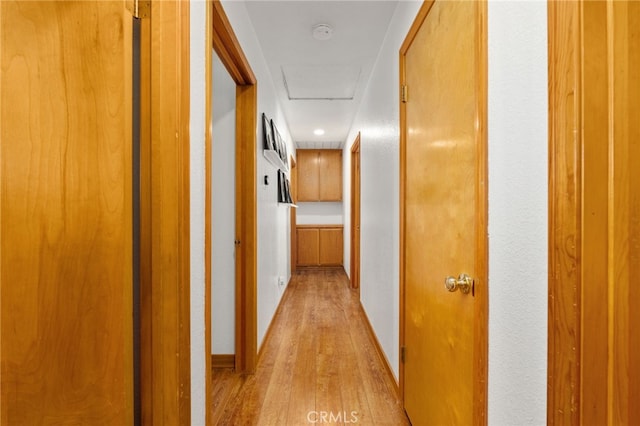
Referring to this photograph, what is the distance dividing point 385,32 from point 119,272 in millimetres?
2215

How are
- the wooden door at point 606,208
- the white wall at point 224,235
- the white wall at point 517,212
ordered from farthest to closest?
the white wall at point 224,235 → the white wall at point 517,212 → the wooden door at point 606,208

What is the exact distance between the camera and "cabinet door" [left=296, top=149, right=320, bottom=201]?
244 inches

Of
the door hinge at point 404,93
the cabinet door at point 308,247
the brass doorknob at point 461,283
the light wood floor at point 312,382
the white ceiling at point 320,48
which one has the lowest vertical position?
the light wood floor at point 312,382

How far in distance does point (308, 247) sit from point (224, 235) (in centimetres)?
380

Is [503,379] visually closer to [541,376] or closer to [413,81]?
[541,376]

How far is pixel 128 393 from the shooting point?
2.69ft

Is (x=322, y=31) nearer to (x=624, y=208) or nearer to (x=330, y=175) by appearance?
(x=624, y=208)

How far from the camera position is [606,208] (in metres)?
0.62

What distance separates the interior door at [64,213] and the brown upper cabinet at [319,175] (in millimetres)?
5398

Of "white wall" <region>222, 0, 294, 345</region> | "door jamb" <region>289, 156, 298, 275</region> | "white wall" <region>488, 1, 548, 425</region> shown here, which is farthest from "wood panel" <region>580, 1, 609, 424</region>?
"door jamb" <region>289, 156, 298, 275</region>

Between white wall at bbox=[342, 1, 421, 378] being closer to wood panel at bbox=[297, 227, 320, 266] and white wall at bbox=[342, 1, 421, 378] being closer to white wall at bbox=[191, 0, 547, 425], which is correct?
white wall at bbox=[191, 0, 547, 425]

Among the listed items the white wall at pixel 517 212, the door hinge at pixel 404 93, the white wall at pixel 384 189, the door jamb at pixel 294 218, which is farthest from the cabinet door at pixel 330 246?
the white wall at pixel 517 212

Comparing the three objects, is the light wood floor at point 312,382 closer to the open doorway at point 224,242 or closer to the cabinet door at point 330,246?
the open doorway at point 224,242

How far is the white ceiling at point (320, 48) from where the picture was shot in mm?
1966
